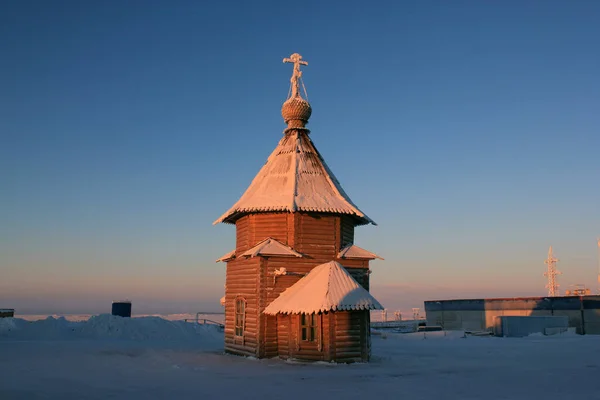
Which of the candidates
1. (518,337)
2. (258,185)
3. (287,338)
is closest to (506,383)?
(287,338)

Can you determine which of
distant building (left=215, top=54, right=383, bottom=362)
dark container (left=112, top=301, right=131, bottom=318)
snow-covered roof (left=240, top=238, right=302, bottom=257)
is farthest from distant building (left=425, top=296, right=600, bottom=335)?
dark container (left=112, top=301, right=131, bottom=318)

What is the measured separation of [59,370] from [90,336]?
55.2 feet

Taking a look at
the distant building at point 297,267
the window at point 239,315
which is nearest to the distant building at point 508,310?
the distant building at point 297,267

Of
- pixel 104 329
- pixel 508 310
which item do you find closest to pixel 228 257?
pixel 104 329

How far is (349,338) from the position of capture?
2038cm

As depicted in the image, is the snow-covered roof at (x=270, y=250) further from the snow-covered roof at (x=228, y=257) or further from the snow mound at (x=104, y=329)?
the snow mound at (x=104, y=329)

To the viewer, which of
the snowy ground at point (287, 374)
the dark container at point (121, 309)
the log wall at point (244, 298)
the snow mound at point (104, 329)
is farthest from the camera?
the dark container at point (121, 309)

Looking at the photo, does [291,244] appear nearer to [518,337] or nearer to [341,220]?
[341,220]

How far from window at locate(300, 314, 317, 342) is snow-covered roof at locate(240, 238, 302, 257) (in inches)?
104

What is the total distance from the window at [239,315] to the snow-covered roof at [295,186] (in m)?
3.93

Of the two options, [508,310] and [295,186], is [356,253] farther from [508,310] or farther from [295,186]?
[508,310]

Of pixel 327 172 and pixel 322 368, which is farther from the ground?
pixel 327 172

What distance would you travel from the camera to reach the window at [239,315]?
22.4 m

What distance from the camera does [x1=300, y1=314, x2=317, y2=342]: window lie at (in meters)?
20.4
